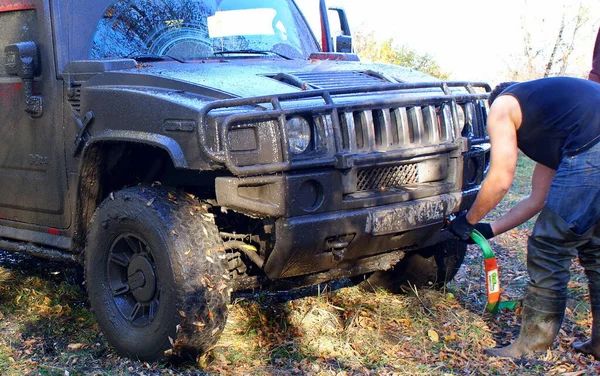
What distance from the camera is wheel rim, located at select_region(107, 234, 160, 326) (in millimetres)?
3467

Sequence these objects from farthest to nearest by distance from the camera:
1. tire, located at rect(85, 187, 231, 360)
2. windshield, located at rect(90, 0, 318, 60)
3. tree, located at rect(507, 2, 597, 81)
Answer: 1. tree, located at rect(507, 2, 597, 81)
2. windshield, located at rect(90, 0, 318, 60)
3. tire, located at rect(85, 187, 231, 360)

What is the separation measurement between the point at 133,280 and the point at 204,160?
0.84 metres

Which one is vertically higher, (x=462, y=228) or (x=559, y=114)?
(x=559, y=114)

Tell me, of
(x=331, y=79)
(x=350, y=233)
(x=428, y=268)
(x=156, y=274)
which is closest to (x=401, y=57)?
(x=428, y=268)

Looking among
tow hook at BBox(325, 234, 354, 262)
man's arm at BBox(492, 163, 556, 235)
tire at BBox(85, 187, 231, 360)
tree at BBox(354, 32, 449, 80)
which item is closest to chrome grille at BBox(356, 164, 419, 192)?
tow hook at BBox(325, 234, 354, 262)

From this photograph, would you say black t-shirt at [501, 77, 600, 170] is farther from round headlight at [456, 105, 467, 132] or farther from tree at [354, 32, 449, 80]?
tree at [354, 32, 449, 80]

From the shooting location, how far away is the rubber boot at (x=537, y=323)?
3463 mm

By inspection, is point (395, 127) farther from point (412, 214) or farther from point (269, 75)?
point (269, 75)

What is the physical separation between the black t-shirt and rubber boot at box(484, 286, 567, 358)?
696mm

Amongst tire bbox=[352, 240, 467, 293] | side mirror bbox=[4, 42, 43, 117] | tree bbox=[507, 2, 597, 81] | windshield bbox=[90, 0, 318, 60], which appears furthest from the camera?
tree bbox=[507, 2, 597, 81]

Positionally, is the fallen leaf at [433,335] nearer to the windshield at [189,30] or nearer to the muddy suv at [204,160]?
the muddy suv at [204,160]

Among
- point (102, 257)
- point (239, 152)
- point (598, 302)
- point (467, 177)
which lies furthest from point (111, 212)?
point (598, 302)

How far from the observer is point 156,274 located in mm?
3426

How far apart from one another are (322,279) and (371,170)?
657 mm
